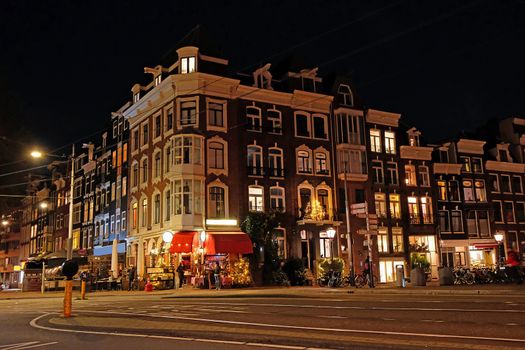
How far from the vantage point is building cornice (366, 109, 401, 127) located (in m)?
47.9

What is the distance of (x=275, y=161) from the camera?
42.0 m

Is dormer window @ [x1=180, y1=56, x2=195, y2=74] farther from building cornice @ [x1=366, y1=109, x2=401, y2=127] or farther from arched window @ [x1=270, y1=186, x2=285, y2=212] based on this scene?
building cornice @ [x1=366, y1=109, x2=401, y2=127]

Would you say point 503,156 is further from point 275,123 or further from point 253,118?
point 253,118

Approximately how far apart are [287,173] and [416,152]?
1572cm

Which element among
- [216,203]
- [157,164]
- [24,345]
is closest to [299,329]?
[24,345]

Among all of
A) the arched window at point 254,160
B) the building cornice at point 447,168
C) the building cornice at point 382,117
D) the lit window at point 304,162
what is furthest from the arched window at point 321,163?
the building cornice at point 447,168

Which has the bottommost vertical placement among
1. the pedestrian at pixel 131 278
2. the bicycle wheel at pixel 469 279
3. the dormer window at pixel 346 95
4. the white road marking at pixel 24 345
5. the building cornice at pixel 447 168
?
the white road marking at pixel 24 345

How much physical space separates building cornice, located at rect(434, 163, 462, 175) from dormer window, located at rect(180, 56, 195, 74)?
26.6 m

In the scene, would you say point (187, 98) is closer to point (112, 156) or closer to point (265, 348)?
point (112, 156)

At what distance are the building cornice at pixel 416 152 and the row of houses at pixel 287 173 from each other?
11 cm

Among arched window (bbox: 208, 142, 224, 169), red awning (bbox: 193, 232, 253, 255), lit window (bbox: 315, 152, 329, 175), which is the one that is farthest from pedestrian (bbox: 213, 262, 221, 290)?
lit window (bbox: 315, 152, 329, 175)

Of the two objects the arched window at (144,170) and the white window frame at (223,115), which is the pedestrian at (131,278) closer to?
the arched window at (144,170)

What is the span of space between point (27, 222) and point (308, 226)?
58614 millimetres

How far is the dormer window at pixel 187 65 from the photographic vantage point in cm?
3949
